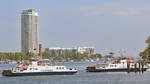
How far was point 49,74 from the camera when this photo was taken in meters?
121

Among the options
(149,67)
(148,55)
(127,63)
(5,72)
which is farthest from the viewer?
(148,55)

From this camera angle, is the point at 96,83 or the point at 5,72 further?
the point at 5,72

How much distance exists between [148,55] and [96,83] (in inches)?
3799

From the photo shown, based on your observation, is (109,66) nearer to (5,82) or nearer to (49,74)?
(49,74)

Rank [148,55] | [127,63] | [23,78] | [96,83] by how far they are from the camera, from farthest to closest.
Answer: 1. [148,55]
2. [127,63]
3. [23,78]
4. [96,83]

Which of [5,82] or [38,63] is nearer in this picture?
[5,82]

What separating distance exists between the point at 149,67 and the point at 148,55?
1815 inches

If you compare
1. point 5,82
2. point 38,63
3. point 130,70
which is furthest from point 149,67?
point 5,82

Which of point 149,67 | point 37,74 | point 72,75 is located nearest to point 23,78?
point 37,74

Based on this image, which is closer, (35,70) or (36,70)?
(35,70)

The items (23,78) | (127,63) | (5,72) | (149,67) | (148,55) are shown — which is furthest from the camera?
(148,55)

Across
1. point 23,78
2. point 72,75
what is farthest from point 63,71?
point 23,78

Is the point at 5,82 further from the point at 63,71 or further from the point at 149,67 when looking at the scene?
the point at 149,67

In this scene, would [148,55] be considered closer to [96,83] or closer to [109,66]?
[109,66]
